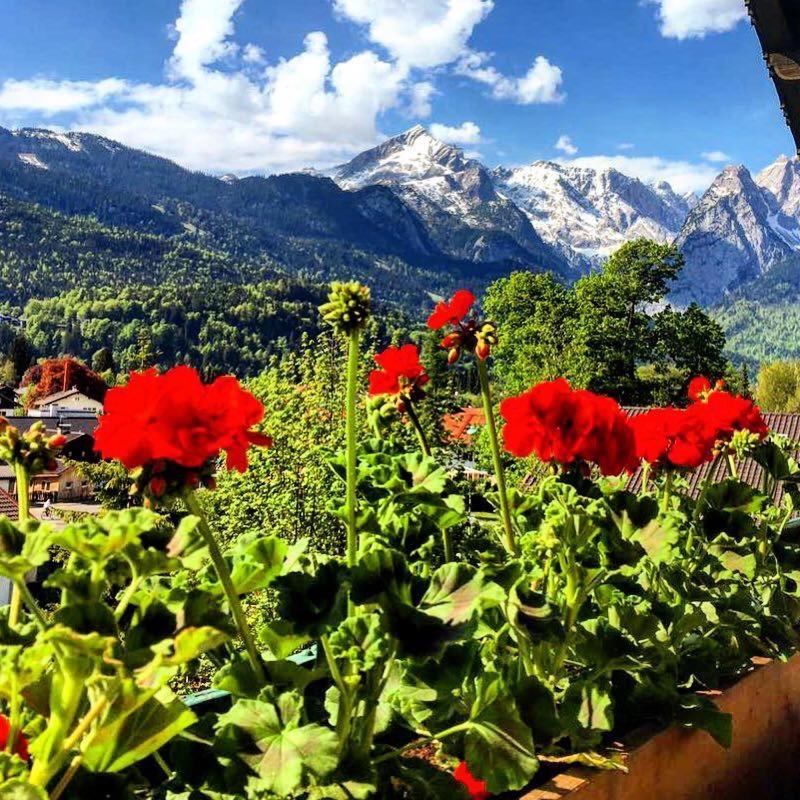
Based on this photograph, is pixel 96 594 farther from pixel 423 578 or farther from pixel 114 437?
pixel 423 578

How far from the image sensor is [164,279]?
16350 centimetres

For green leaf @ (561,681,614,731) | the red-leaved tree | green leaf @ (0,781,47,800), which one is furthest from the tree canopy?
the red-leaved tree

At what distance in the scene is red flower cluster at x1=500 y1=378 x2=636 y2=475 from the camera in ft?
4.41

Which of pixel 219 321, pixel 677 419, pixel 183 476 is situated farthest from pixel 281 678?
pixel 219 321

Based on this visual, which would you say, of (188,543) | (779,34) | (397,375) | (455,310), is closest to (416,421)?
(397,375)

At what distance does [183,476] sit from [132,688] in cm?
24

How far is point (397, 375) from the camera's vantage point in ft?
4.56

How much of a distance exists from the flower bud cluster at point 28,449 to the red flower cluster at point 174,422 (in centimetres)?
8

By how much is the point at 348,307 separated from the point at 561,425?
0.51 metres

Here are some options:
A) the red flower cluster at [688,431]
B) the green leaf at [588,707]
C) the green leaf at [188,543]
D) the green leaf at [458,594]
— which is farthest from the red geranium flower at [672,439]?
the green leaf at [188,543]

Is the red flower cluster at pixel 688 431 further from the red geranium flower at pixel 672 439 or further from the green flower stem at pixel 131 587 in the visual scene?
the green flower stem at pixel 131 587

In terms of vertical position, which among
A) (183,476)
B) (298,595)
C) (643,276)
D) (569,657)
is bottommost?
(569,657)

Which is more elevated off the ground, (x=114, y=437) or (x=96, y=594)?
(x=114, y=437)

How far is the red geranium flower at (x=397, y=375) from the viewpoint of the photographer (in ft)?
4.52
